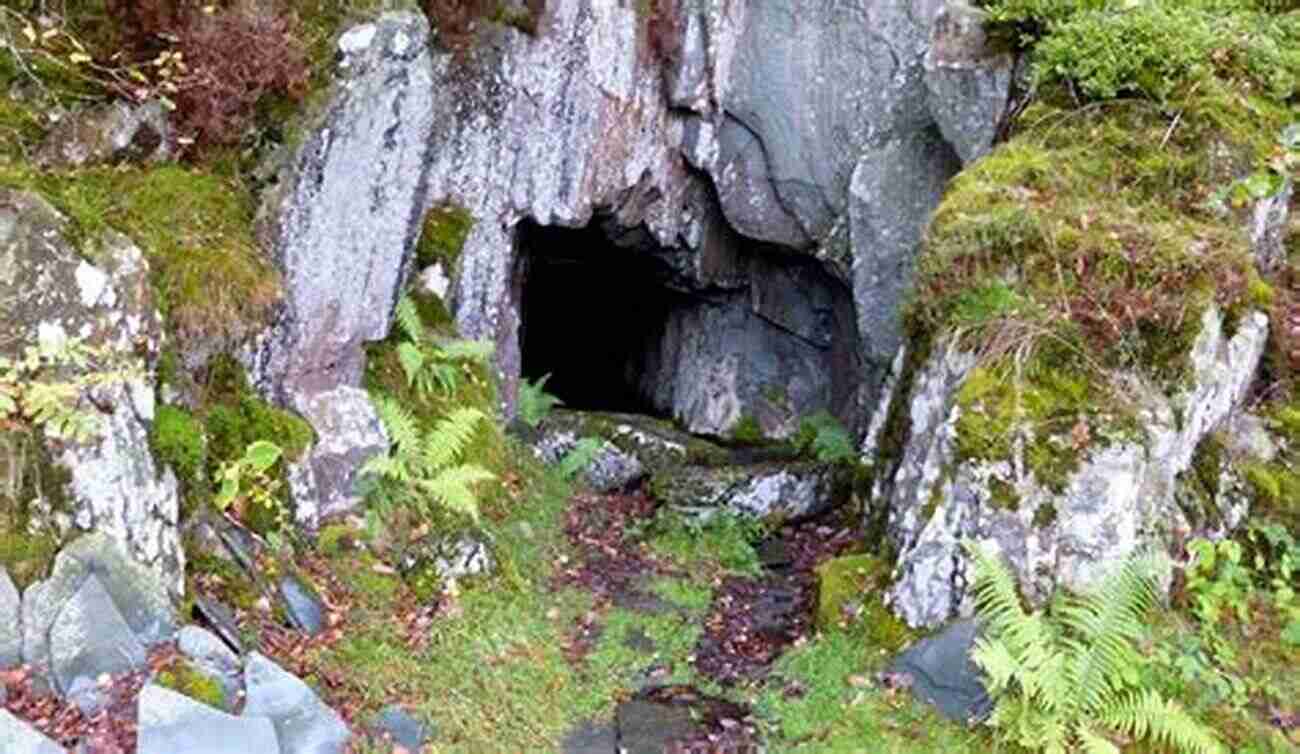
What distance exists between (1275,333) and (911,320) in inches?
105

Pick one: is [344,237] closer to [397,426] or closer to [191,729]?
[397,426]

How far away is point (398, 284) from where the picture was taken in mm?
9023

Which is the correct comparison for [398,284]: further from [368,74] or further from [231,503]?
[231,503]

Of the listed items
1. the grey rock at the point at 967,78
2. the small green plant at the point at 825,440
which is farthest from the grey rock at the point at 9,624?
the grey rock at the point at 967,78

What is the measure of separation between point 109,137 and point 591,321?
12.4m

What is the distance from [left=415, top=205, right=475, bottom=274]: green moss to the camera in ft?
33.8

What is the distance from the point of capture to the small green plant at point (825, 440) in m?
11.7

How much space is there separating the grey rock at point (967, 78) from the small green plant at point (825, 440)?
312 cm

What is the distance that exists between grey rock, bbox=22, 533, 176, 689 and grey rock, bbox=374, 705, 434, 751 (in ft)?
3.99

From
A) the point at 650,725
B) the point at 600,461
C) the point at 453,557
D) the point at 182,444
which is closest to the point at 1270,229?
the point at 650,725

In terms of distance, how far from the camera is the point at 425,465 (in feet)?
27.6

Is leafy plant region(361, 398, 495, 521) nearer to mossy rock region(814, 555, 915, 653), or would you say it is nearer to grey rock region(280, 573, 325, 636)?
grey rock region(280, 573, 325, 636)

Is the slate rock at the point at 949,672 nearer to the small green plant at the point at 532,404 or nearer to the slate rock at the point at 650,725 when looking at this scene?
the slate rock at the point at 650,725

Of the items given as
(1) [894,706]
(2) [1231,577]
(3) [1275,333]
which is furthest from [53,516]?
(3) [1275,333]
